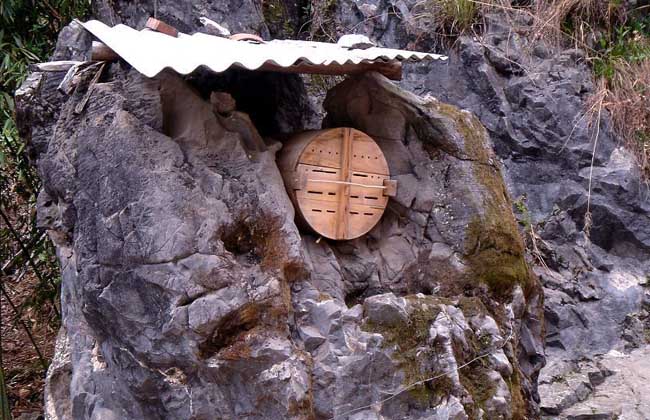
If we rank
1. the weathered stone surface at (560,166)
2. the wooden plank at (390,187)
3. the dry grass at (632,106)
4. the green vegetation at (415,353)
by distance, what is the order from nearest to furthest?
the green vegetation at (415,353) < the wooden plank at (390,187) < the weathered stone surface at (560,166) < the dry grass at (632,106)

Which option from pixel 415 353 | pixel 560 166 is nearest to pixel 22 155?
pixel 415 353

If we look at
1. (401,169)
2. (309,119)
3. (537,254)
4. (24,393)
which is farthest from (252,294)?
(24,393)

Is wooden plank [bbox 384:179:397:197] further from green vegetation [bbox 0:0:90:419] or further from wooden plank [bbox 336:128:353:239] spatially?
green vegetation [bbox 0:0:90:419]

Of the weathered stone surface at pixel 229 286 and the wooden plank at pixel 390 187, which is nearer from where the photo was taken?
the weathered stone surface at pixel 229 286

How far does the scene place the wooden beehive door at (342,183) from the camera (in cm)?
426

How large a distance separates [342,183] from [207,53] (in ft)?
3.81

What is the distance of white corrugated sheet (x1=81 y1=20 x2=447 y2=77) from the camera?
11.5 feet

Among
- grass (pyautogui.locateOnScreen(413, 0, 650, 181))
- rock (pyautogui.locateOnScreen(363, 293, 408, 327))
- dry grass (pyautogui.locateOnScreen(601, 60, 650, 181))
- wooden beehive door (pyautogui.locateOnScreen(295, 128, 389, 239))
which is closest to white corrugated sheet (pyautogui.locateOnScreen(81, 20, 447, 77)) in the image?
wooden beehive door (pyautogui.locateOnScreen(295, 128, 389, 239))

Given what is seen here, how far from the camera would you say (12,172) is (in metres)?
7.67

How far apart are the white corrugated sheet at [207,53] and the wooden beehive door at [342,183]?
0.48 meters

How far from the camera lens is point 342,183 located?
4.34 m

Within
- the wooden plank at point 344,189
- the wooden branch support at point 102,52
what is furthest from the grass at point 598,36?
the wooden branch support at point 102,52

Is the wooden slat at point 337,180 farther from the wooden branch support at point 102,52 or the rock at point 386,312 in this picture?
the wooden branch support at point 102,52

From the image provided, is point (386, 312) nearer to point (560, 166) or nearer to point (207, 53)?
point (207, 53)
